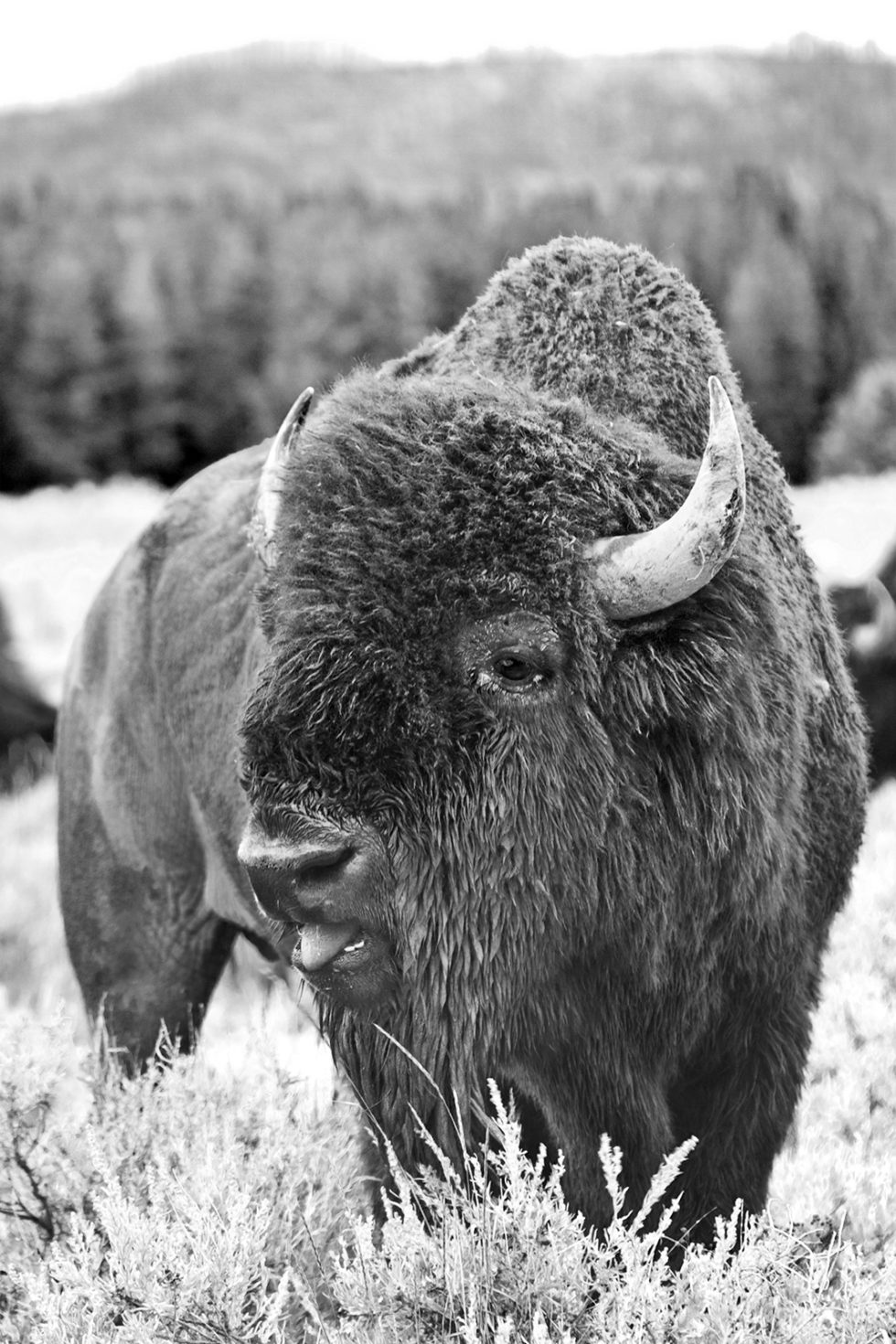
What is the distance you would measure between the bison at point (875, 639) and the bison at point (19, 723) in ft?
21.5

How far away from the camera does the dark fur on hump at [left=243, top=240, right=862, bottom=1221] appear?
298 cm

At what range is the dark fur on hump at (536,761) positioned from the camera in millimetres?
2980

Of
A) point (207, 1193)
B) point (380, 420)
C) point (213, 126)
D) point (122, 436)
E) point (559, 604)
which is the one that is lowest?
point (213, 126)

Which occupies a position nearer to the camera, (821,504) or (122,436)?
(821,504)

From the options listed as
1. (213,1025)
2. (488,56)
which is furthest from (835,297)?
(488,56)

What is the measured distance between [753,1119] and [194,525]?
2353 mm

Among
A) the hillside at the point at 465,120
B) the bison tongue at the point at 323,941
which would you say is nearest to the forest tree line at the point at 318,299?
the bison tongue at the point at 323,941

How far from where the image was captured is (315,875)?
2930 millimetres

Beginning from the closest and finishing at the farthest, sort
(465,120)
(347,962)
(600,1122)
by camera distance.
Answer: (347,962), (600,1122), (465,120)

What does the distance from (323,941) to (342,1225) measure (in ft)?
3.56

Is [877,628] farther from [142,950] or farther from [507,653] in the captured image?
[507,653]

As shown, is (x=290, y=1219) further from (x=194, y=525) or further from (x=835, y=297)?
(x=835, y=297)

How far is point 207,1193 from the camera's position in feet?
10.5

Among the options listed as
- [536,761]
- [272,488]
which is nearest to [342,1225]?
[536,761]
